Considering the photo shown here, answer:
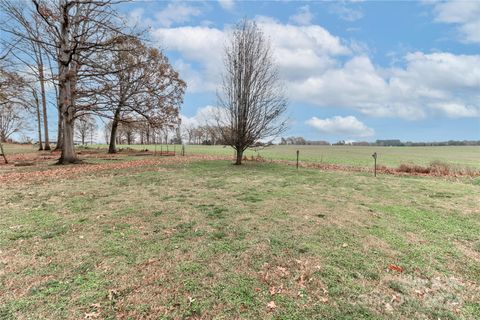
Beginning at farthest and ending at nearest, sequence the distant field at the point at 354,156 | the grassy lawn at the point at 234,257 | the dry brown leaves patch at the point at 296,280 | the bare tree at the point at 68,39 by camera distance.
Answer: the distant field at the point at 354,156 < the bare tree at the point at 68,39 < the dry brown leaves patch at the point at 296,280 < the grassy lawn at the point at 234,257

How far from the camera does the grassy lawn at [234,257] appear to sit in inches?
105

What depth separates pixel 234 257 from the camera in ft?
12.0

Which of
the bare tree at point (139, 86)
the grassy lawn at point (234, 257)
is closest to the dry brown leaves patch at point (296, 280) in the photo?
the grassy lawn at point (234, 257)

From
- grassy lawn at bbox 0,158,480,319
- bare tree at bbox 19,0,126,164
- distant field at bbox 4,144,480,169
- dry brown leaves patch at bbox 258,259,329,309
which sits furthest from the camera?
distant field at bbox 4,144,480,169

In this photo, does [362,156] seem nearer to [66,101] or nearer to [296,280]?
[66,101]

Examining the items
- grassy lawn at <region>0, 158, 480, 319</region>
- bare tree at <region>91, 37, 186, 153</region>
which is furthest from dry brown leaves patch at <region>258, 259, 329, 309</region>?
bare tree at <region>91, 37, 186, 153</region>

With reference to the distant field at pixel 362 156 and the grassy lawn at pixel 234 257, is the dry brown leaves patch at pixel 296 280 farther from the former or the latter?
the distant field at pixel 362 156

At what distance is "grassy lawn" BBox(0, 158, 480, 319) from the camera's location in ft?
8.75

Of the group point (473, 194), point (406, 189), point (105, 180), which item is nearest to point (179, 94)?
point (105, 180)

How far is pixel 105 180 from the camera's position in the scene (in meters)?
9.18

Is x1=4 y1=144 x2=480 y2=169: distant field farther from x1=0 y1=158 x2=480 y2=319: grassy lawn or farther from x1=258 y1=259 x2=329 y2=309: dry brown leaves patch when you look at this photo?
x1=258 y1=259 x2=329 y2=309: dry brown leaves patch

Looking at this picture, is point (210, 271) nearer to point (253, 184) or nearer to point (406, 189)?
point (253, 184)

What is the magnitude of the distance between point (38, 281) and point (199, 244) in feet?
6.57

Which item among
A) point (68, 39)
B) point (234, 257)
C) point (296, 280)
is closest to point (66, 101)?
point (68, 39)
